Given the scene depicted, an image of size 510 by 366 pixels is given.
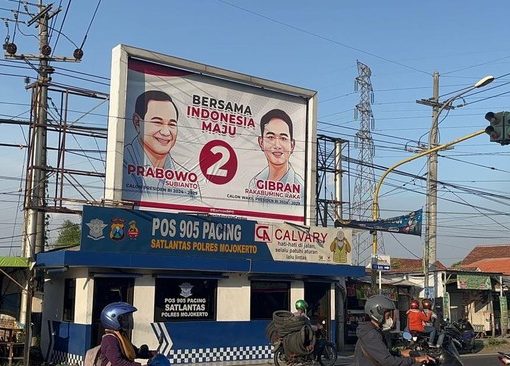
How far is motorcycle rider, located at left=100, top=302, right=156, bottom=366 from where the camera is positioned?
18.8 feet

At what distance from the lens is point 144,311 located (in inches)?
679

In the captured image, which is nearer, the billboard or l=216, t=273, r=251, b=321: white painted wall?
the billboard

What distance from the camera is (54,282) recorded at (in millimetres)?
18672

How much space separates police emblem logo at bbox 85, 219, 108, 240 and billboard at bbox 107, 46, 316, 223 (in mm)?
1473

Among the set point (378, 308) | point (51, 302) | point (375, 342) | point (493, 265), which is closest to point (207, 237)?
point (51, 302)

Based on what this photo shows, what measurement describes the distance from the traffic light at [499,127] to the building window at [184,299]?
8.42 metres

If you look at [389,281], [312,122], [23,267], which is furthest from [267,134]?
[389,281]

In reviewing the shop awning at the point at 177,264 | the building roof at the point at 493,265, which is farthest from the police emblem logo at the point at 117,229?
the building roof at the point at 493,265

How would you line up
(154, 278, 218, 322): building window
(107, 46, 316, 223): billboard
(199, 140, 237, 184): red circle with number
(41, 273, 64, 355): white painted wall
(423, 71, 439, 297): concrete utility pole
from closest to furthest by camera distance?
1. (154, 278, 218, 322): building window
2. (41, 273, 64, 355): white painted wall
3. (107, 46, 316, 223): billboard
4. (199, 140, 237, 184): red circle with number
5. (423, 71, 439, 297): concrete utility pole

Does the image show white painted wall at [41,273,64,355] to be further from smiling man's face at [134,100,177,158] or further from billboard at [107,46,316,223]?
smiling man's face at [134,100,177,158]

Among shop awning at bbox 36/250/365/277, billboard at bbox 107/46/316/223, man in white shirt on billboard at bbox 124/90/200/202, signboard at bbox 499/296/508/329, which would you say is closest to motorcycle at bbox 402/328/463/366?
shop awning at bbox 36/250/365/277

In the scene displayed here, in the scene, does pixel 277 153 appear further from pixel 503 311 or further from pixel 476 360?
pixel 503 311

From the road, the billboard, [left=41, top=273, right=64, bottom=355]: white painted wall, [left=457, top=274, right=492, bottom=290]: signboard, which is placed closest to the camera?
[left=41, top=273, right=64, bottom=355]: white painted wall

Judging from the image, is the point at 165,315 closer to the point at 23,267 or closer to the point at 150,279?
the point at 150,279
